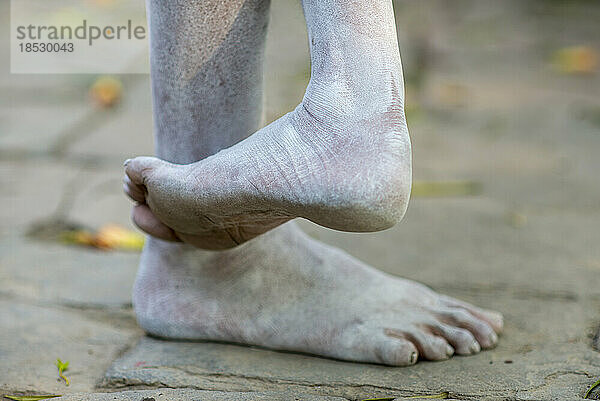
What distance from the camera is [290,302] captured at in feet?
3.89

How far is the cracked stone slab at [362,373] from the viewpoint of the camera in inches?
39.8

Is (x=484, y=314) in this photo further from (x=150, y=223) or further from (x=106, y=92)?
(x=106, y=92)

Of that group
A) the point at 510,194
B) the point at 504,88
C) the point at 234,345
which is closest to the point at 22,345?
the point at 234,345

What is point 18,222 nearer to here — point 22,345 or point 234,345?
point 22,345

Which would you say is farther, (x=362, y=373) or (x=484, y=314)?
(x=484, y=314)

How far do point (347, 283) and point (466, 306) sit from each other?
0.19 metres

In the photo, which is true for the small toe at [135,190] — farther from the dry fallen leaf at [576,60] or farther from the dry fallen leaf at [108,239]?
the dry fallen leaf at [576,60]

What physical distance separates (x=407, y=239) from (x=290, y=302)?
0.55 meters

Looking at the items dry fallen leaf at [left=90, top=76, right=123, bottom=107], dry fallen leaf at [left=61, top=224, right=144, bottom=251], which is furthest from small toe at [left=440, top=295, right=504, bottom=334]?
dry fallen leaf at [left=90, top=76, right=123, bottom=107]

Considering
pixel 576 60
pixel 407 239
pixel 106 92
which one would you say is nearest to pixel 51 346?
pixel 407 239

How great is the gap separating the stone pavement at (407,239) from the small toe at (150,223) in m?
0.19

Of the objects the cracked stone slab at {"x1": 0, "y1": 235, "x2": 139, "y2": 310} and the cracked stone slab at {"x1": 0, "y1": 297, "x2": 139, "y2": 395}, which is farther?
the cracked stone slab at {"x1": 0, "y1": 235, "x2": 139, "y2": 310}

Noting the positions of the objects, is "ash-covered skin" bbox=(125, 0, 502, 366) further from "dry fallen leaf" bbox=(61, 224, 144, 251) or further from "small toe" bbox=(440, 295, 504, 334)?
"dry fallen leaf" bbox=(61, 224, 144, 251)

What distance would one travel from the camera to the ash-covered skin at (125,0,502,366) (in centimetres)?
88
